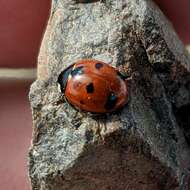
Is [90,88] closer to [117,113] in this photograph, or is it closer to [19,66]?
[117,113]

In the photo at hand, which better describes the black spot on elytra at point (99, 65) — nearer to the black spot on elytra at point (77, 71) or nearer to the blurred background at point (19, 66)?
the black spot on elytra at point (77, 71)

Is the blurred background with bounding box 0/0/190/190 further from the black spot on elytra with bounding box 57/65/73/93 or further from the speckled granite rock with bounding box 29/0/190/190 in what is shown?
the black spot on elytra with bounding box 57/65/73/93

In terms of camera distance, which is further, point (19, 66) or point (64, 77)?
point (19, 66)

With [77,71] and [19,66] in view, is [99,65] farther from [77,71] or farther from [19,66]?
[19,66]

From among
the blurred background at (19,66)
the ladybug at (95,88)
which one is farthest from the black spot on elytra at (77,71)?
the blurred background at (19,66)

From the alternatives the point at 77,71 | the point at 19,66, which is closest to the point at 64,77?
the point at 77,71

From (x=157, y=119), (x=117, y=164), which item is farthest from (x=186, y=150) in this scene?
(x=117, y=164)

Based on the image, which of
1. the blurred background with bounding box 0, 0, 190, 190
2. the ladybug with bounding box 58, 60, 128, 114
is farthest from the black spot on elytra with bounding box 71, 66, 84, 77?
the blurred background with bounding box 0, 0, 190, 190

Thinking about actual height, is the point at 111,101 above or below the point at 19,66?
above

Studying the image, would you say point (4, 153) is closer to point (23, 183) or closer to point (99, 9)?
point (23, 183)
